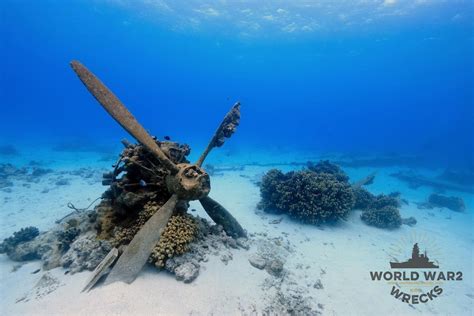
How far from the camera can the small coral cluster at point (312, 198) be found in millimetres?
9359

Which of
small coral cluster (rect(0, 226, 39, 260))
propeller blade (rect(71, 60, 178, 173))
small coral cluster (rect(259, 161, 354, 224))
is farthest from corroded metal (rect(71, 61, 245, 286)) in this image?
small coral cluster (rect(0, 226, 39, 260))

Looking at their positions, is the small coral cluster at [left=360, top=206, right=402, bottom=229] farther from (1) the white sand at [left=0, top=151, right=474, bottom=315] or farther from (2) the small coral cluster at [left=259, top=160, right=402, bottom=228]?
(1) the white sand at [left=0, top=151, right=474, bottom=315]

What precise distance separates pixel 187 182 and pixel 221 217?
84.0 inches

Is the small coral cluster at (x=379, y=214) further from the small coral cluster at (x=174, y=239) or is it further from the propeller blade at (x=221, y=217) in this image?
the small coral cluster at (x=174, y=239)

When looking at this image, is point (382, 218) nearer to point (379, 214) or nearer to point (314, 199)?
point (379, 214)

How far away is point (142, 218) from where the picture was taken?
16.0 ft

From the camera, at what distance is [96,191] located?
14289 mm

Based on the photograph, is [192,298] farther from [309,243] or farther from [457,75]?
[457,75]

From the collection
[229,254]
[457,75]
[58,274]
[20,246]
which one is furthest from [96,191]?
[457,75]

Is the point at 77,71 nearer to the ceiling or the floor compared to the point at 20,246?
nearer to the ceiling

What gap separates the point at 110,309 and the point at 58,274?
7.36 feet

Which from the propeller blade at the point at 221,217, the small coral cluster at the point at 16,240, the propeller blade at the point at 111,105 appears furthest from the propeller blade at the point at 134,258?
the small coral cluster at the point at 16,240

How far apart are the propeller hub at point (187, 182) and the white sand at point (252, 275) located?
1.47m

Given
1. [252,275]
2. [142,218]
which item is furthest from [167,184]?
[252,275]
